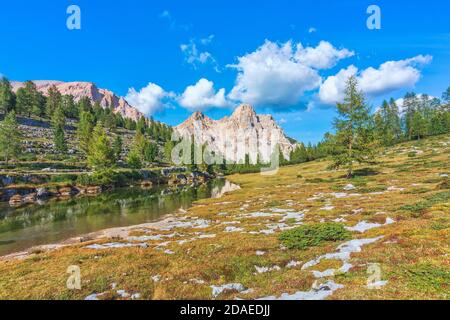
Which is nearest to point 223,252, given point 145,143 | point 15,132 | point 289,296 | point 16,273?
point 289,296

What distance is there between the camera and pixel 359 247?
15.4m

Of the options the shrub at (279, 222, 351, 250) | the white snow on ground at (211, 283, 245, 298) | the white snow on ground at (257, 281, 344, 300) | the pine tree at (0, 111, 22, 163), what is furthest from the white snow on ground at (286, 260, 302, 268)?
the pine tree at (0, 111, 22, 163)

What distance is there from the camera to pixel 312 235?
19.3 meters

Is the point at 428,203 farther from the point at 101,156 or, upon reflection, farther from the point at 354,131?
the point at 101,156

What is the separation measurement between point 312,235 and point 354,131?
43.5 m

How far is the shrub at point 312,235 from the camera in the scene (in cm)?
1802

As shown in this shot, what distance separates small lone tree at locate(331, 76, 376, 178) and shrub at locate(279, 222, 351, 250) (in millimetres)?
38209

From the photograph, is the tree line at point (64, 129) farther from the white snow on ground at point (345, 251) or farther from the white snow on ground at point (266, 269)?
the white snow on ground at point (345, 251)

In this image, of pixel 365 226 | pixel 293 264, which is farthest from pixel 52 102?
pixel 365 226
